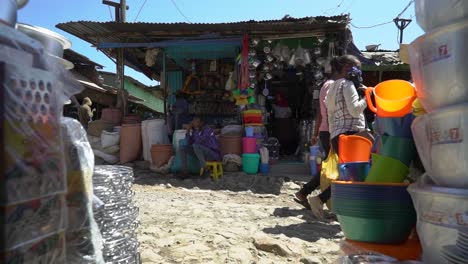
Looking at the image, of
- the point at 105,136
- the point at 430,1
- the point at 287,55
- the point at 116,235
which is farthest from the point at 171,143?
the point at 430,1

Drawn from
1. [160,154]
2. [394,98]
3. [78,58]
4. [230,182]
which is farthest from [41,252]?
[78,58]

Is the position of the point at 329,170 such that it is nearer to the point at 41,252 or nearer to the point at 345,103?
the point at 345,103

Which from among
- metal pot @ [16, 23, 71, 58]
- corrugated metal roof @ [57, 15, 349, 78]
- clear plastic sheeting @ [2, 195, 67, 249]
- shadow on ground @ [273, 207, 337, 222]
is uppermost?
corrugated metal roof @ [57, 15, 349, 78]

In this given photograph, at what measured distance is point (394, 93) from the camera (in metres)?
1.89

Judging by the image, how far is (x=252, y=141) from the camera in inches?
280

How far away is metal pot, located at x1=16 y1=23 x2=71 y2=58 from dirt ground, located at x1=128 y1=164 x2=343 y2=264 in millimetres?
1816

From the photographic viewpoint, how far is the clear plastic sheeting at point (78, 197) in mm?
1317

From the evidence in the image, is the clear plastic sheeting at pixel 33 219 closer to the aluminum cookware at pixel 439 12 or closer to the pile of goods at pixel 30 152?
the pile of goods at pixel 30 152

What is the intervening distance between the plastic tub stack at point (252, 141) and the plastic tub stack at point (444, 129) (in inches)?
222

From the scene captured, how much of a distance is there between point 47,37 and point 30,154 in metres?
0.50

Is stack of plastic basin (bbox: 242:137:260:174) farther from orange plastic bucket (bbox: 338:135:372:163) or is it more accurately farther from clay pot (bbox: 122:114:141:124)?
orange plastic bucket (bbox: 338:135:372:163)

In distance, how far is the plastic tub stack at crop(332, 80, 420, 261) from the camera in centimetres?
165

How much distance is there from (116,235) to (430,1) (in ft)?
5.25

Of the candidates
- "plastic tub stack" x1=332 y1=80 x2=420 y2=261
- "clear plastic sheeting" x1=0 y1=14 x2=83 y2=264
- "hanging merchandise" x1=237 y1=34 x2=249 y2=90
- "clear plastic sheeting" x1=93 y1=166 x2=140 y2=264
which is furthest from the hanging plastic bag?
"clear plastic sheeting" x1=0 y1=14 x2=83 y2=264
